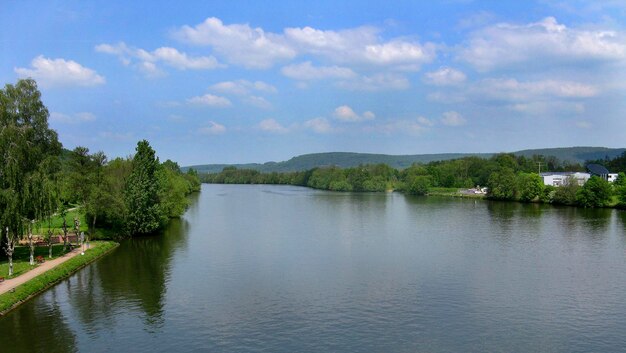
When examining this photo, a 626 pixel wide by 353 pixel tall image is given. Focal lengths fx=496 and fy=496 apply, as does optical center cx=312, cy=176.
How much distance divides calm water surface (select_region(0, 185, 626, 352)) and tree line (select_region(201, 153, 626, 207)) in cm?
3725

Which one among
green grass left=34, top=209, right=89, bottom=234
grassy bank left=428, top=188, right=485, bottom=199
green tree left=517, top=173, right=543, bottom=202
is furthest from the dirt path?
grassy bank left=428, top=188, right=485, bottom=199

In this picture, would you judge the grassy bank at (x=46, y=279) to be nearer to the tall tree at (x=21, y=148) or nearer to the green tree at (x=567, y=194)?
the tall tree at (x=21, y=148)

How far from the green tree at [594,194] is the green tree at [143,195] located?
64.3 m

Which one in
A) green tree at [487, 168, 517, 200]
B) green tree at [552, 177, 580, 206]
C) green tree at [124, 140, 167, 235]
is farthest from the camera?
green tree at [487, 168, 517, 200]

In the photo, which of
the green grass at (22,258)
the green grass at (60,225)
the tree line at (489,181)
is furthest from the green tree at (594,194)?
the green grass at (22,258)

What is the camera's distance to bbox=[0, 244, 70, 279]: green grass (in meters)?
28.4

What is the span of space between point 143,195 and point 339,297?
1029 inches

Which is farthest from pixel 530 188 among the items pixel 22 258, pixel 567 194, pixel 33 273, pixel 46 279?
pixel 33 273

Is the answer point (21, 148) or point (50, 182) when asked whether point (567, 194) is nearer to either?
point (50, 182)

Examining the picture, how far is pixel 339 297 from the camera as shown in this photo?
84.0 feet

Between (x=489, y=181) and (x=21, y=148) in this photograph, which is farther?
(x=489, y=181)

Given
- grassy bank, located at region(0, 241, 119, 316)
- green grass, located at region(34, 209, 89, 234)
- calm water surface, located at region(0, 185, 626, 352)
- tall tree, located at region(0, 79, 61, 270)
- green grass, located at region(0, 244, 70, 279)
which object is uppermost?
tall tree, located at region(0, 79, 61, 270)

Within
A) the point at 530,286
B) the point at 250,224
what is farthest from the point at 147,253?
the point at 530,286

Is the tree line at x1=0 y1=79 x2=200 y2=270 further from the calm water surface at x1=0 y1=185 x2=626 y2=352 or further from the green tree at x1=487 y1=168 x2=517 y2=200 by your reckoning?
the green tree at x1=487 y1=168 x2=517 y2=200
